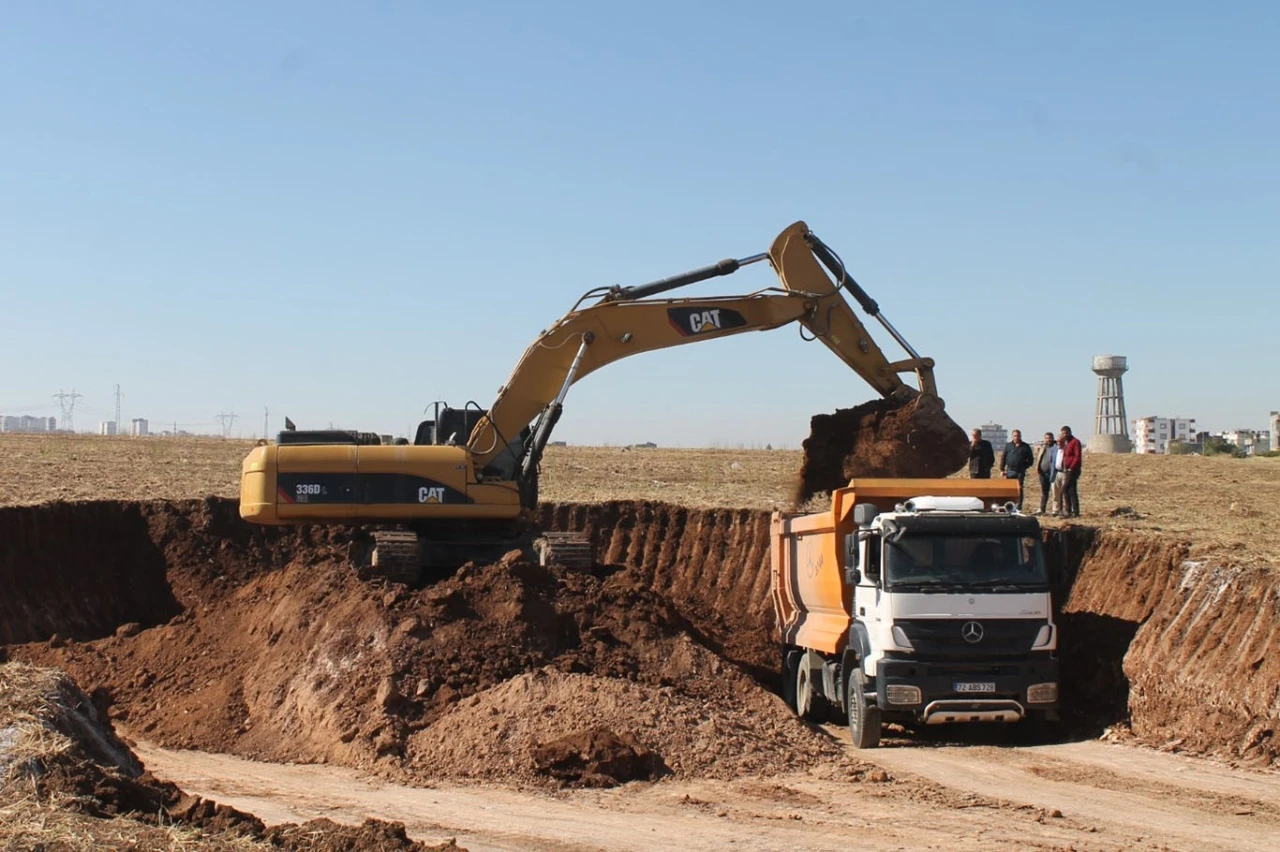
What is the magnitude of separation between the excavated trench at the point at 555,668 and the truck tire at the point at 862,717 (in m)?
0.65

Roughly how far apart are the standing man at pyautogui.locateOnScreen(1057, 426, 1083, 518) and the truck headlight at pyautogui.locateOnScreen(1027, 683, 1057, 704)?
331 inches

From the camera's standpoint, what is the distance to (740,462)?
4997cm

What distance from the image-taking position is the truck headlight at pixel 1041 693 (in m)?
14.3

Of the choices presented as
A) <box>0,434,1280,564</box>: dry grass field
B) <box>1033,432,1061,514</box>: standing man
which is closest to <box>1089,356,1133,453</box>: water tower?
<box>0,434,1280,564</box>: dry grass field

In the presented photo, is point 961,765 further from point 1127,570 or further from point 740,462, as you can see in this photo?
point 740,462

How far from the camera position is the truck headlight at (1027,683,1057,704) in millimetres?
14273

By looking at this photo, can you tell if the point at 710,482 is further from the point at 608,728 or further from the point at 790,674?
the point at 608,728

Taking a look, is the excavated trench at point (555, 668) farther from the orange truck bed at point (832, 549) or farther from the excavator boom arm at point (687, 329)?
the excavator boom arm at point (687, 329)

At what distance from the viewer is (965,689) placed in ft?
46.7

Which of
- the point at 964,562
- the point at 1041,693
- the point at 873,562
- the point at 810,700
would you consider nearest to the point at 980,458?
the point at 810,700

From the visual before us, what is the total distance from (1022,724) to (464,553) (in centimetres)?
820

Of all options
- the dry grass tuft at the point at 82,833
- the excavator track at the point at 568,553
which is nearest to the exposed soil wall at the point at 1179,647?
the excavator track at the point at 568,553

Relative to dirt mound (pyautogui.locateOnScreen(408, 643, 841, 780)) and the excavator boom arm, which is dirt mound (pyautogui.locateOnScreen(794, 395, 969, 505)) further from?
dirt mound (pyautogui.locateOnScreen(408, 643, 841, 780))

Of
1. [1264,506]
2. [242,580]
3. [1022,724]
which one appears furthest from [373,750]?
[1264,506]
